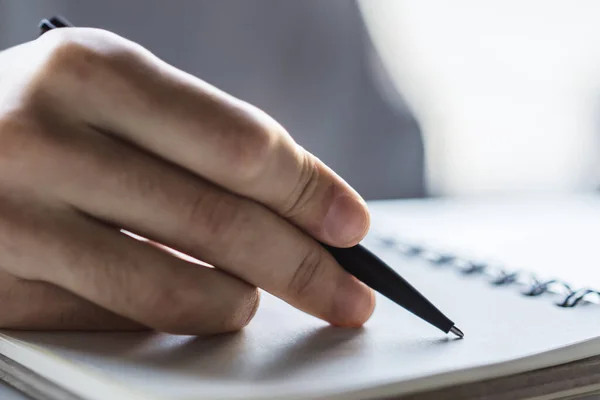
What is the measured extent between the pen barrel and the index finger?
45mm

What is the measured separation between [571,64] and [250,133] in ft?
2.75

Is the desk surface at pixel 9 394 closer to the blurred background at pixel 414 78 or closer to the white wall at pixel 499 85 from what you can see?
the blurred background at pixel 414 78

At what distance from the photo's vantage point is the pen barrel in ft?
1.23

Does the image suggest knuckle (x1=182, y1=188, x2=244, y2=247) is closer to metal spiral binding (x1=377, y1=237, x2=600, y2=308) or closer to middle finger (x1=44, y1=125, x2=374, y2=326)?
middle finger (x1=44, y1=125, x2=374, y2=326)

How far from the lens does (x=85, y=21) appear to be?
A: 29.0 inches

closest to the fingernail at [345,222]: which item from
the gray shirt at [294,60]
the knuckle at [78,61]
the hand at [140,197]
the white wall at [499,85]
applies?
the hand at [140,197]

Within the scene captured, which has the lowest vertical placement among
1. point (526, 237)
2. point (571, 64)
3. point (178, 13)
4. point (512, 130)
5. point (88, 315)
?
point (88, 315)

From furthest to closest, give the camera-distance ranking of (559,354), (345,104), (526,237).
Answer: (345,104) → (526,237) → (559,354)

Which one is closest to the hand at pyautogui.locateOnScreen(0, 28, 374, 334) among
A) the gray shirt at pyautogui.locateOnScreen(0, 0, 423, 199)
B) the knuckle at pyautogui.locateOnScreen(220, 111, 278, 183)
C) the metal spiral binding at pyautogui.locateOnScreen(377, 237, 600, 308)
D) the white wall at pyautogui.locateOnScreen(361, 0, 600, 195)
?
the knuckle at pyautogui.locateOnScreen(220, 111, 278, 183)

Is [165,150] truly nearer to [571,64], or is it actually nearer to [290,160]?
[290,160]

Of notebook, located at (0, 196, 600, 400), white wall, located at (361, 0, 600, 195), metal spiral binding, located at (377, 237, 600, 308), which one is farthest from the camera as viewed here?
white wall, located at (361, 0, 600, 195)

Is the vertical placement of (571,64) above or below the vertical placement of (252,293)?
above

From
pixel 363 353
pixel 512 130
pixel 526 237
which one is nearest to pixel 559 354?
pixel 363 353

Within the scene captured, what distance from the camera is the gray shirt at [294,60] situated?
0.76 metres
